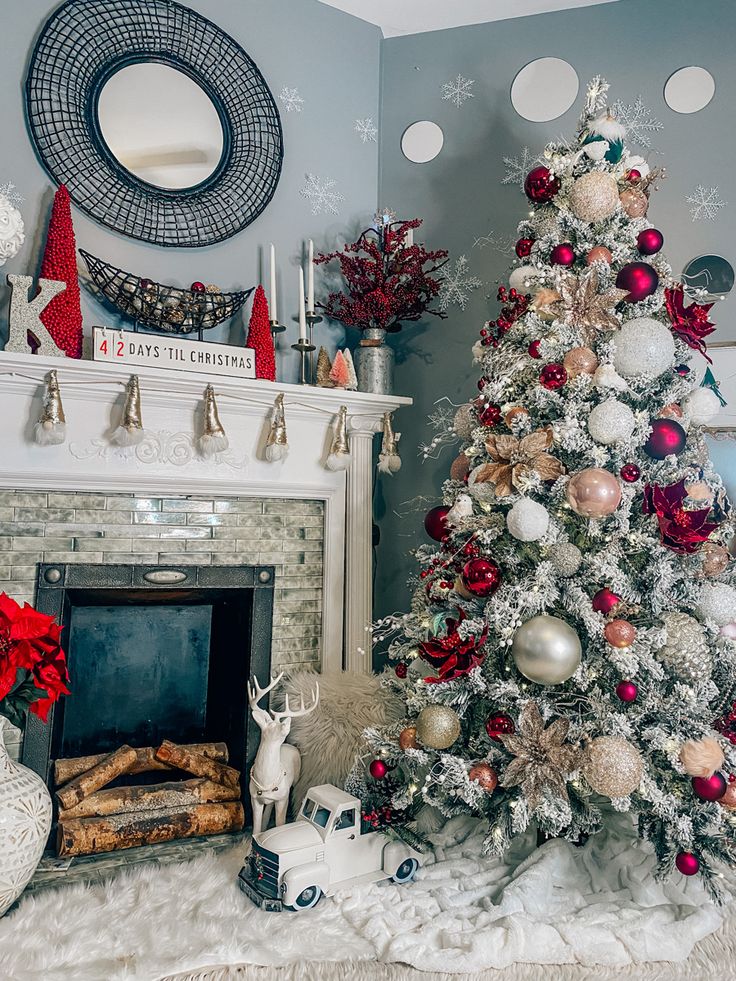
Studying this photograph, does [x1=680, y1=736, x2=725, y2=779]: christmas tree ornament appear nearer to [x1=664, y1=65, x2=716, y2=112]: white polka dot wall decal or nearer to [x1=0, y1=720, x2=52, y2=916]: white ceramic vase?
[x1=0, y1=720, x2=52, y2=916]: white ceramic vase

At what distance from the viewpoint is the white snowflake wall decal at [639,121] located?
2367 mm

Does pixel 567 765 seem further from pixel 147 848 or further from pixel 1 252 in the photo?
pixel 1 252

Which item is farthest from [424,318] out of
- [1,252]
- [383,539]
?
[1,252]

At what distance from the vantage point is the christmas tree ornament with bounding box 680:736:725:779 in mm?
1612

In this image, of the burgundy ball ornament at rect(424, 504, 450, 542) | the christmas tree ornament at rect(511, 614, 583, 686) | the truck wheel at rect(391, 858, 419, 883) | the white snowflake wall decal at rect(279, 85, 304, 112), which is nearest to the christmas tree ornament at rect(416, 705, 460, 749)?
the christmas tree ornament at rect(511, 614, 583, 686)

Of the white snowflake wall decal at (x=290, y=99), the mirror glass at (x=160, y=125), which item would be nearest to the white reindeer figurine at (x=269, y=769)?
the mirror glass at (x=160, y=125)

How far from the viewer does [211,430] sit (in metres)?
2.19

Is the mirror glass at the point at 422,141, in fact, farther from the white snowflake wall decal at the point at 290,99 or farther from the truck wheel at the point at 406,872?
the truck wheel at the point at 406,872

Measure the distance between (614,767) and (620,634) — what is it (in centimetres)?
28

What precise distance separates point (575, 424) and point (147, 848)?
1.62 meters

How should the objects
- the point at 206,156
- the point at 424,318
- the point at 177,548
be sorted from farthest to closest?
the point at 424,318, the point at 206,156, the point at 177,548

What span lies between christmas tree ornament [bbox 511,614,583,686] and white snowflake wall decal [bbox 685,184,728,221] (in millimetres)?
1387

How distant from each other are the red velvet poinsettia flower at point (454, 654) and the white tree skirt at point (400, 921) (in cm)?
51

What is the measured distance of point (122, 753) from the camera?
221cm
